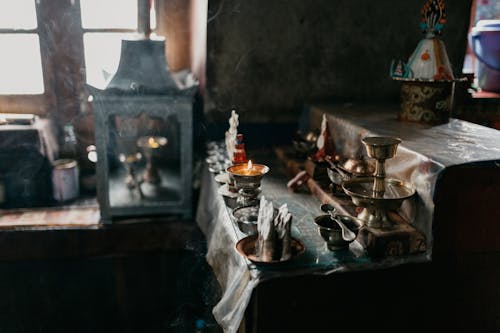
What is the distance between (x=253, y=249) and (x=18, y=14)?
432 centimetres

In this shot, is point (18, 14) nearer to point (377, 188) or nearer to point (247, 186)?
point (247, 186)

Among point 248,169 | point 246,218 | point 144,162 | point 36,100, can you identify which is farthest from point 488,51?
point 36,100

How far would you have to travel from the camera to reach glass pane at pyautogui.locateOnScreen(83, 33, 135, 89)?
559cm

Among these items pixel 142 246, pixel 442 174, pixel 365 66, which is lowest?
pixel 142 246

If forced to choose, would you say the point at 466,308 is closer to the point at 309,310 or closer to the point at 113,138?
the point at 309,310

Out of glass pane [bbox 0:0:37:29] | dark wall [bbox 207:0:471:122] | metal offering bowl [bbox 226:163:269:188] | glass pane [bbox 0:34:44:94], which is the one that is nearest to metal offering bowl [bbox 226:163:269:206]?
metal offering bowl [bbox 226:163:269:188]

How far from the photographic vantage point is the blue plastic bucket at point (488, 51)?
524 centimetres

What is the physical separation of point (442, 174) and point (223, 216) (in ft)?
5.45

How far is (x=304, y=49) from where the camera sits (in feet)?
17.3

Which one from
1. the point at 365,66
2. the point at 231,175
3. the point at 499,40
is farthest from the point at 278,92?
the point at 499,40

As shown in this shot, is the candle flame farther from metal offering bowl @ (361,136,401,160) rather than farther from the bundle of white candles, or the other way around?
metal offering bowl @ (361,136,401,160)

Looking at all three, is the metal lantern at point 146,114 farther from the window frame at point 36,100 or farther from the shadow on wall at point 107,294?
the window frame at point 36,100

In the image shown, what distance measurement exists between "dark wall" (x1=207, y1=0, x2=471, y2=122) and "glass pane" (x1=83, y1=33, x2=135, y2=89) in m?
1.42

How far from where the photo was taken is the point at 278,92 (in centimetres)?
534
